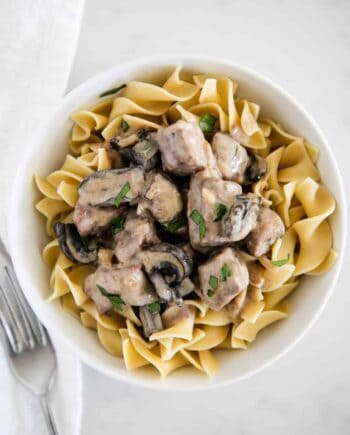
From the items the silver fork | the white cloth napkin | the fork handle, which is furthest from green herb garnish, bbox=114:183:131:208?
the fork handle

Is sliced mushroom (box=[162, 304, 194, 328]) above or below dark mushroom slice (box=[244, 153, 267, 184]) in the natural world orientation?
below

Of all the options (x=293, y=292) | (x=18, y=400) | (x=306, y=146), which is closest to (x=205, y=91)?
(x=306, y=146)

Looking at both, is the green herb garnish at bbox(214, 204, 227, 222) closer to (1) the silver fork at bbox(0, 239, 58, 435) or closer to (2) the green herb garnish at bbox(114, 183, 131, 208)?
(2) the green herb garnish at bbox(114, 183, 131, 208)

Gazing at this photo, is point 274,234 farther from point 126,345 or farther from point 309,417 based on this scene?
point 309,417

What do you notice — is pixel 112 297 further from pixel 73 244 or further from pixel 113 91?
pixel 113 91

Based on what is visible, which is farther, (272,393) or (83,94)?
(272,393)
